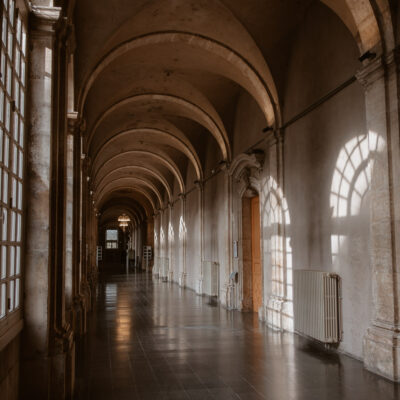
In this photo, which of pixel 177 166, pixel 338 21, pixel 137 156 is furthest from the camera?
pixel 137 156

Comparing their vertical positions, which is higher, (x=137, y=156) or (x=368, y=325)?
(x=137, y=156)

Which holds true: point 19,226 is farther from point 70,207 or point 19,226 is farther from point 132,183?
point 132,183

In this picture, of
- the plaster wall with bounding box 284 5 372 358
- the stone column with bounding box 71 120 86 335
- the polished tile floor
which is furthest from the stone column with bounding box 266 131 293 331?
the stone column with bounding box 71 120 86 335

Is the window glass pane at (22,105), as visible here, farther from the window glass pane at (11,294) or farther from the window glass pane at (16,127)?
the window glass pane at (11,294)

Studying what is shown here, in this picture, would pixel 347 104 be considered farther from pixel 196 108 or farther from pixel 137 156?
pixel 137 156

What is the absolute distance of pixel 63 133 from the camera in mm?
5406

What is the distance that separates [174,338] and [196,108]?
746cm

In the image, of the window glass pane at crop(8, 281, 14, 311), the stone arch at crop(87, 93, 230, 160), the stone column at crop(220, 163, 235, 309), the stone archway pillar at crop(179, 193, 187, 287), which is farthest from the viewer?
the stone archway pillar at crop(179, 193, 187, 287)

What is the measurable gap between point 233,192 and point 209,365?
755 centimetres

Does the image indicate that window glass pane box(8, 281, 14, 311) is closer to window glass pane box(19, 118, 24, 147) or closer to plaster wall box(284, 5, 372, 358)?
window glass pane box(19, 118, 24, 147)

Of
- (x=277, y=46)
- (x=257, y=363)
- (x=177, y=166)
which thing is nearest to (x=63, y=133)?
(x=257, y=363)

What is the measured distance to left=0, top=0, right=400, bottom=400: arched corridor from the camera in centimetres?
470

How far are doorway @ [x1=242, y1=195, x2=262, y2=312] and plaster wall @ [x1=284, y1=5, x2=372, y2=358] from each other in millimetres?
2995

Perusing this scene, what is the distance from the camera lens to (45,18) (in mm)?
4859
